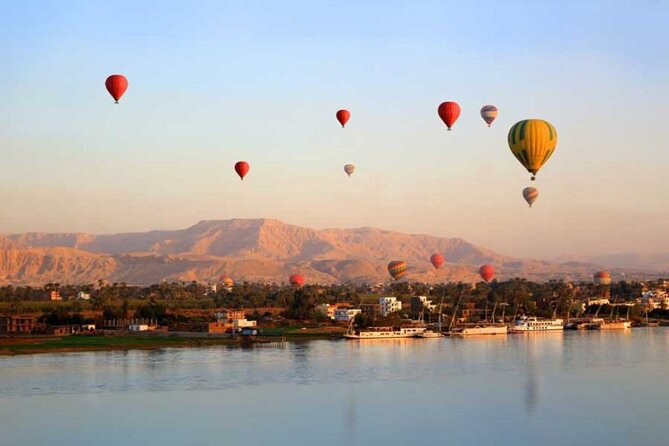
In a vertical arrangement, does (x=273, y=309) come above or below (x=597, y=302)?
below

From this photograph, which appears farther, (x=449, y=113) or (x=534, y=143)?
(x=449, y=113)

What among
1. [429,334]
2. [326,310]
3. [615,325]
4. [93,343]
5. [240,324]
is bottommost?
[93,343]

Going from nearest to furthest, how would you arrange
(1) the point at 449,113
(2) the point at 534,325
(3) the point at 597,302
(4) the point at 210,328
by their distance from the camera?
(1) the point at 449,113
(4) the point at 210,328
(2) the point at 534,325
(3) the point at 597,302

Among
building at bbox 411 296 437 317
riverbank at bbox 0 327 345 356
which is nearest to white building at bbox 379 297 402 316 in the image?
building at bbox 411 296 437 317

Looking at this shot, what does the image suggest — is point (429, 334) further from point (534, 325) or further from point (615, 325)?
point (615, 325)

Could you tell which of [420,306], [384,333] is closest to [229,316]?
[384,333]

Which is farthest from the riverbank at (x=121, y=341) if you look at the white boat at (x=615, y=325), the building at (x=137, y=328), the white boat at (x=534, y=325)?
the white boat at (x=615, y=325)

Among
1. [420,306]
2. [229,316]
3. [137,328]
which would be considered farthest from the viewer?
[420,306]
